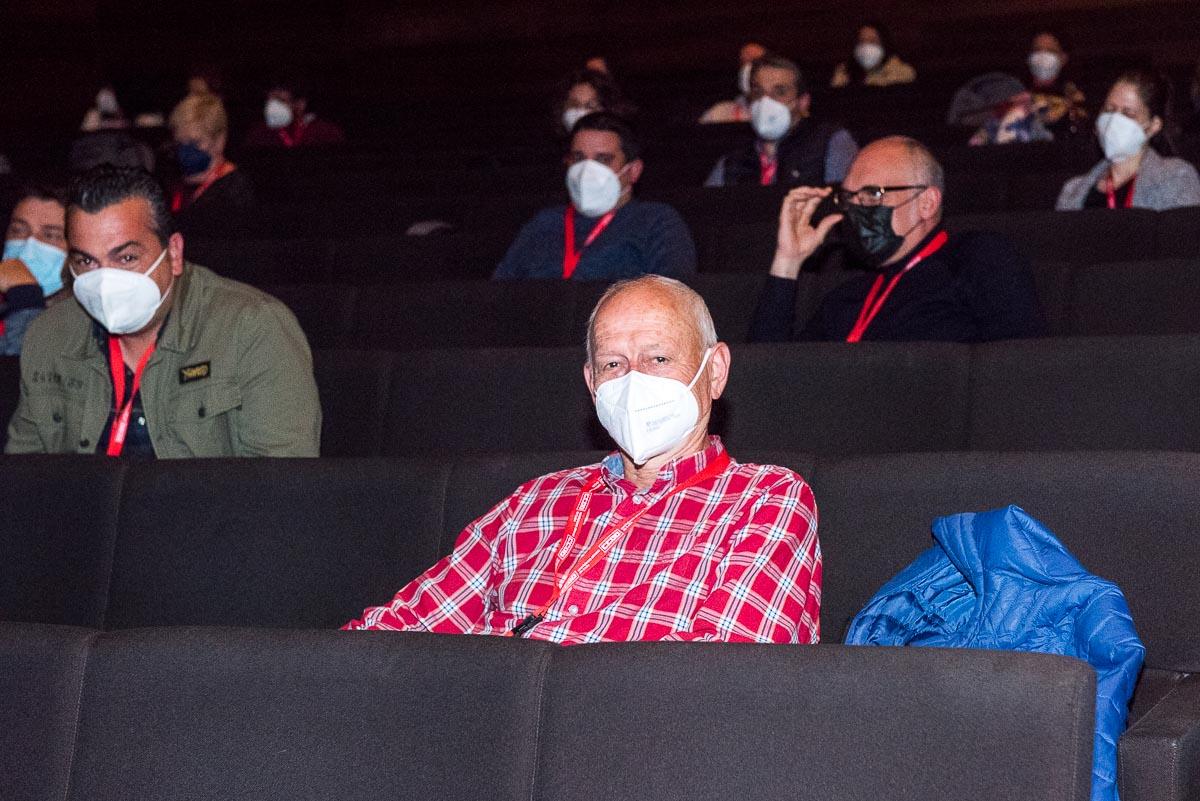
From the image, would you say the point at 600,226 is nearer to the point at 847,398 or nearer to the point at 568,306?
the point at 568,306

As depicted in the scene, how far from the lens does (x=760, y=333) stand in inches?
109

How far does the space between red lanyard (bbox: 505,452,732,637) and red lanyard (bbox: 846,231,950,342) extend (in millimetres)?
999

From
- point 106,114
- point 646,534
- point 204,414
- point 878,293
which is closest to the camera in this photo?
point 646,534

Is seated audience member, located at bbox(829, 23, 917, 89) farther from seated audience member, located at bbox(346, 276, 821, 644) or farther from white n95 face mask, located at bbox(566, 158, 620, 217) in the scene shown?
seated audience member, located at bbox(346, 276, 821, 644)

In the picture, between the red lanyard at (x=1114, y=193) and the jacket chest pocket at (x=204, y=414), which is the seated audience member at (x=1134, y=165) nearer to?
the red lanyard at (x=1114, y=193)

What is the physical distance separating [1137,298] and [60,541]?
5.96 ft

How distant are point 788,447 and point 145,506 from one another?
910 mm

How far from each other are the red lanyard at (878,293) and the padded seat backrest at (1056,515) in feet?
3.27

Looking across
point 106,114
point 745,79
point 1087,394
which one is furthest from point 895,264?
point 106,114

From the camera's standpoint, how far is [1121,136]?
12.2ft

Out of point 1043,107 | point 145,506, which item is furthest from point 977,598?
A: point 1043,107

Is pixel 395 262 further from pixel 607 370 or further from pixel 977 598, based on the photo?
pixel 977 598

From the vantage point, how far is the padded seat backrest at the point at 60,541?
206 centimetres

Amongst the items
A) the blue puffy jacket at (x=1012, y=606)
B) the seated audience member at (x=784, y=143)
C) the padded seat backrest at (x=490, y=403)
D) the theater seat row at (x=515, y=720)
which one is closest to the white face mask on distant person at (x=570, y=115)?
the seated audience member at (x=784, y=143)
